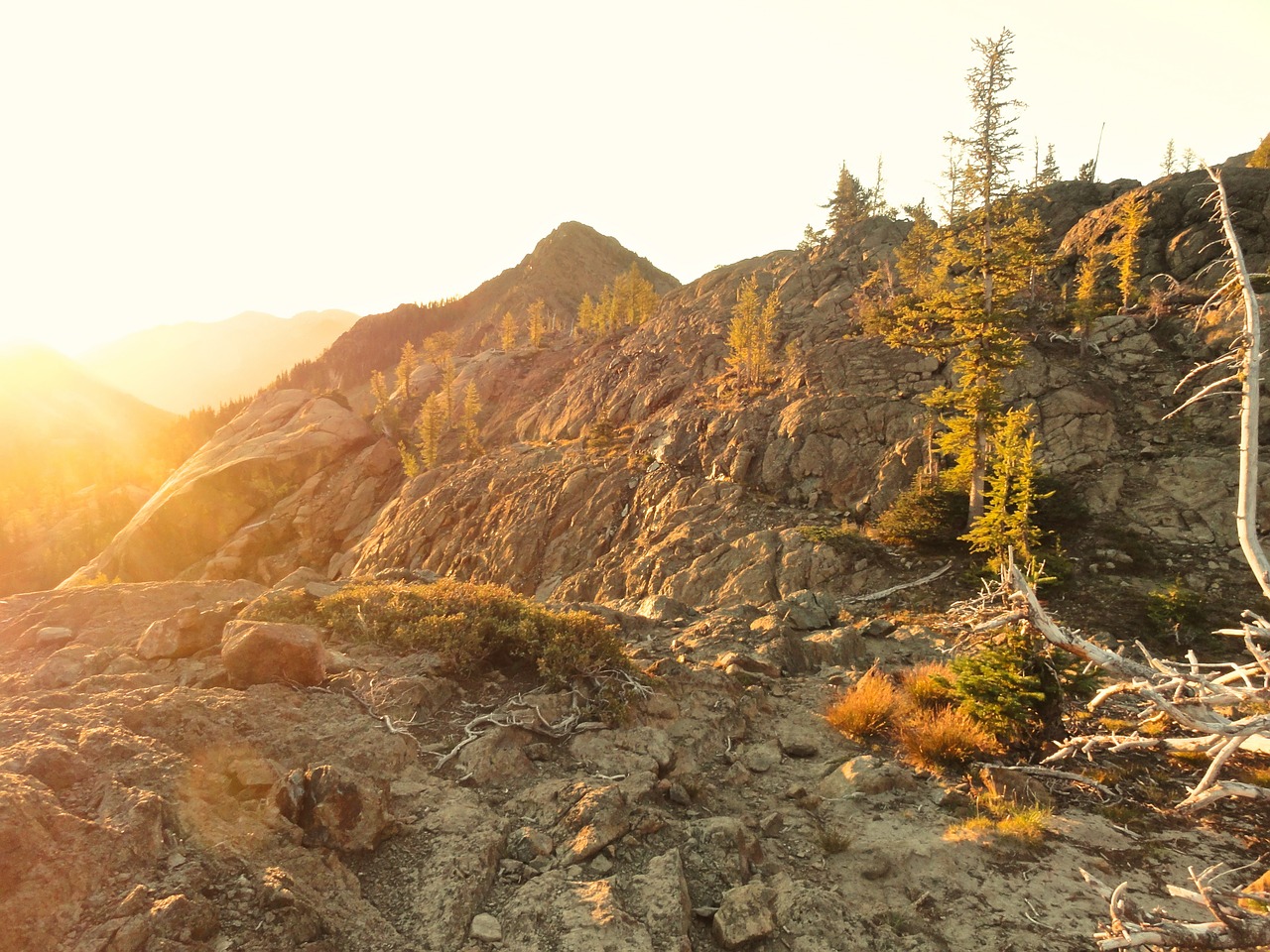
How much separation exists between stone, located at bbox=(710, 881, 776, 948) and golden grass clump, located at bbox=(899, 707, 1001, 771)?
4.33 metres

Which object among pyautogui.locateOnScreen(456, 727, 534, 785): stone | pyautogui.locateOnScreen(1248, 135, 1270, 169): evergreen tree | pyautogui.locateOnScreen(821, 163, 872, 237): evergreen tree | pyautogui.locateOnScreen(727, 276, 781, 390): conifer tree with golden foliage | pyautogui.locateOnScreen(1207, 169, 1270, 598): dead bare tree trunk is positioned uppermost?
pyautogui.locateOnScreen(821, 163, 872, 237): evergreen tree

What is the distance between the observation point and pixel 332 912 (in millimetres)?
5469

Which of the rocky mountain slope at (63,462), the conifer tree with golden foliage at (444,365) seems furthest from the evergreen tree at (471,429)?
the rocky mountain slope at (63,462)

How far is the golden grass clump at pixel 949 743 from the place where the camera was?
938 centimetres

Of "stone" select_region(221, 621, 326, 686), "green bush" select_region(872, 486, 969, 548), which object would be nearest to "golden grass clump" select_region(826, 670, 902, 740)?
"stone" select_region(221, 621, 326, 686)

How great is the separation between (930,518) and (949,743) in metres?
14.9

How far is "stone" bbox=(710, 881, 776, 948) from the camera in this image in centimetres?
592

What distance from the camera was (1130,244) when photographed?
3284 centimetres

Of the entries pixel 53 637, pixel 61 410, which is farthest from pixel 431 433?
pixel 61 410

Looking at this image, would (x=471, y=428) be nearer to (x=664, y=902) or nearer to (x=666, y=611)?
(x=666, y=611)

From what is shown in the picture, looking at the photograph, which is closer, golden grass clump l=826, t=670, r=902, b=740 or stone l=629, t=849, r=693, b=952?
stone l=629, t=849, r=693, b=952

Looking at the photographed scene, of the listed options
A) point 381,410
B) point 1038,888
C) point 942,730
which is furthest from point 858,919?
point 381,410

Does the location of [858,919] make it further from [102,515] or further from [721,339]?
[102,515]

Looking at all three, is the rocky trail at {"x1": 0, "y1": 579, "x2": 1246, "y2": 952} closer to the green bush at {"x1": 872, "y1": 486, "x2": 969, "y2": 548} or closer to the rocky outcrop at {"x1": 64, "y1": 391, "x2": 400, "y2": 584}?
the green bush at {"x1": 872, "y1": 486, "x2": 969, "y2": 548}
